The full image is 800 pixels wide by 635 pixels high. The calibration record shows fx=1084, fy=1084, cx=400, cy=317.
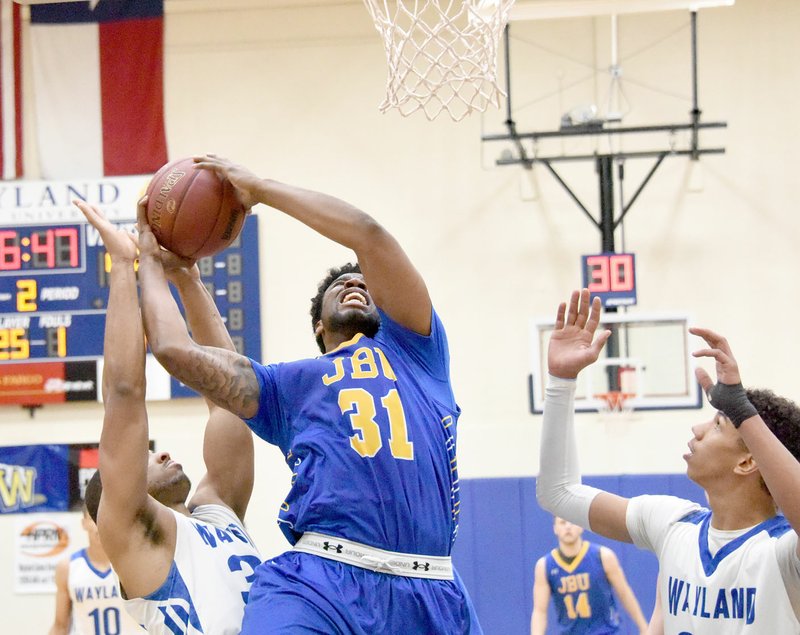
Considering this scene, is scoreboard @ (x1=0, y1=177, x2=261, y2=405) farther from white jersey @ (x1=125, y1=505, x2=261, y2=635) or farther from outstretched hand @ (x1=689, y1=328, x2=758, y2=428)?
outstretched hand @ (x1=689, y1=328, x2=758, y2=428)

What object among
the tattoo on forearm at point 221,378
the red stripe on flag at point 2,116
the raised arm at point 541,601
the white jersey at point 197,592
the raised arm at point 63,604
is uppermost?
the red stripe on flag at point 2,116

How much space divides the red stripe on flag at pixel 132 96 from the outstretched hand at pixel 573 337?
22.0 feet

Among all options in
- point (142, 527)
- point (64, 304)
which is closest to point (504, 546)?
point (64, 304)

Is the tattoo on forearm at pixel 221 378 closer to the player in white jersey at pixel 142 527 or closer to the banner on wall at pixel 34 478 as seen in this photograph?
the player in white jersey at pixel 142 527

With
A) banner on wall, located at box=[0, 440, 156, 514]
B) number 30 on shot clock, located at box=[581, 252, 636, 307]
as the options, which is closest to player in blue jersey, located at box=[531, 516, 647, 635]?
number 30 on shot clock, located at box=[581, 252, 636, 307]

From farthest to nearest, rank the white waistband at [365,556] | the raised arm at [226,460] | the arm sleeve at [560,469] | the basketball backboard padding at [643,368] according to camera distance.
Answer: the basketball backboard padding at [643,368], the raised arm at [226,460], the arm sleeve at [560,469], the white waistband at [365,556]

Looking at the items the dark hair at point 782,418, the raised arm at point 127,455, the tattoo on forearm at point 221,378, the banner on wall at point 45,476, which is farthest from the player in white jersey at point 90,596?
the dark hair at point 782,418

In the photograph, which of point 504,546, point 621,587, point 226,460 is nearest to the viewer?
point 226,460

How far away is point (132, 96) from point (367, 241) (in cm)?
707

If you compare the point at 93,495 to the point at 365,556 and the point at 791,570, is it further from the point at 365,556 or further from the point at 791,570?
the point at 791,570

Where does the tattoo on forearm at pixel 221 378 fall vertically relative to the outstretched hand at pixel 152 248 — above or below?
below

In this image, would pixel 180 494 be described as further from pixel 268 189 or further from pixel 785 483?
pixel 785 483

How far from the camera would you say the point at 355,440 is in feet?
8.89

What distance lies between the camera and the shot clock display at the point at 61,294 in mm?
8734
